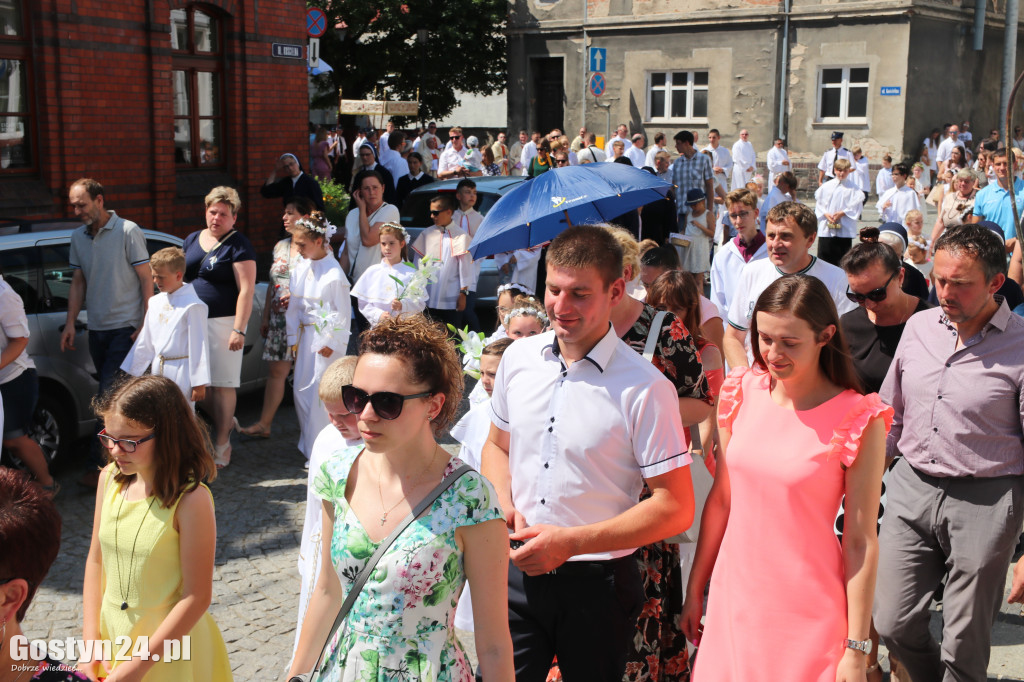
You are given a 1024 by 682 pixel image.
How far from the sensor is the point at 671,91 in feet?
Result: 109

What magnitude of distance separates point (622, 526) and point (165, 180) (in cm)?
1097

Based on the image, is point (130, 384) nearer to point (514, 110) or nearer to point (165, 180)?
point (165, 180)

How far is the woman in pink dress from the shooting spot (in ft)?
11.0

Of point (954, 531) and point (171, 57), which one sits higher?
point (171, 57)

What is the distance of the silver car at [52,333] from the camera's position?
23.9 feet

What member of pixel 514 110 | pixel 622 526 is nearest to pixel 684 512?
pixel 622 526

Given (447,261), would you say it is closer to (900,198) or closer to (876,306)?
Result: (876,306)

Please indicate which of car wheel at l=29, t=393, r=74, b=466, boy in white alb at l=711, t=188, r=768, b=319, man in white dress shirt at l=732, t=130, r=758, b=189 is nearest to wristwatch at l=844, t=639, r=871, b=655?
boy in white alb at l=711, t=188, r=768, b=319

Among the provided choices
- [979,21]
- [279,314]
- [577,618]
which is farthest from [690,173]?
[979,21]

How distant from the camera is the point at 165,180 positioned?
1283 cm

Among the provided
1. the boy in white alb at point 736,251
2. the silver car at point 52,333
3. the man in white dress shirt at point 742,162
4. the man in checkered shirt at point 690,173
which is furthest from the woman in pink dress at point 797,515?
the man in white dress shirt at point 742,162

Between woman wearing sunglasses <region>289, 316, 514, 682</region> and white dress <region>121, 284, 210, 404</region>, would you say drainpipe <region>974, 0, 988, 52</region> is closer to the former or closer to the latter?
white dress <region>121, 284, 210, 404</region>

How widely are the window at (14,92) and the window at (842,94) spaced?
77.9 feet

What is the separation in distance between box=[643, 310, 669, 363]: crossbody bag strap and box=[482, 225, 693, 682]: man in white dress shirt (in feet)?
1.44
